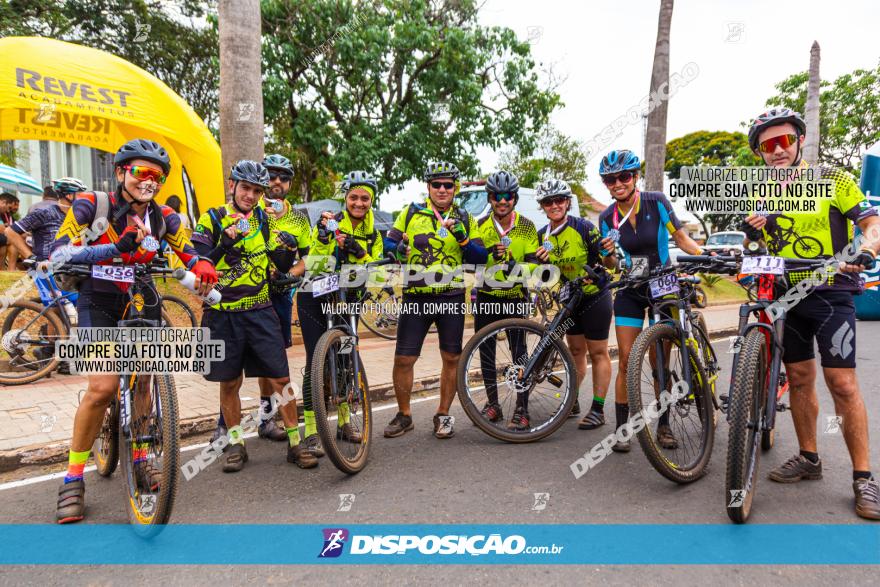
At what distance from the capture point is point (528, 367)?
4.55m

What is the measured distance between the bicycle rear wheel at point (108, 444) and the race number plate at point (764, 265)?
13.3ft

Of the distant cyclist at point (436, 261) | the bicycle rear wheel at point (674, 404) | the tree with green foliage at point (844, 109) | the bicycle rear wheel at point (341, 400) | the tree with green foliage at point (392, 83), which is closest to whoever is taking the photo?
the bicycle rear wheel at point (674, 404)

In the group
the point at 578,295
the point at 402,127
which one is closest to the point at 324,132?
the point at 402,127

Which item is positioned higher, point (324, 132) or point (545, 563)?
point (324, 132)

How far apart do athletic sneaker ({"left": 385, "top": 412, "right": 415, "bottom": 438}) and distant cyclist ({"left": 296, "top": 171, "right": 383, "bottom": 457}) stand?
2.19 feet

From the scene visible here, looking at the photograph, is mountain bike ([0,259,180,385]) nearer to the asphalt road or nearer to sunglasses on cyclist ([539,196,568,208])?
the asphalt road

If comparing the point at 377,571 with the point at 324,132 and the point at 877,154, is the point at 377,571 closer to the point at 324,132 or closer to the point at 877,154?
the point at 324,132

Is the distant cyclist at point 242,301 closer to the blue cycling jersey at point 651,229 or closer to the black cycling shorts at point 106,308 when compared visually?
the black cycling shorts at point 106,308

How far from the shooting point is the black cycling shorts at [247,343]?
13.1 feet

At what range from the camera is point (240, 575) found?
8.77 feet

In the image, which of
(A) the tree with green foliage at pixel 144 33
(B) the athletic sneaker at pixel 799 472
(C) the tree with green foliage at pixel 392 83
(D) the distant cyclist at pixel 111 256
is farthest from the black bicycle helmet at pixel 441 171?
(A) the tree with green foliage at pixel 144 33

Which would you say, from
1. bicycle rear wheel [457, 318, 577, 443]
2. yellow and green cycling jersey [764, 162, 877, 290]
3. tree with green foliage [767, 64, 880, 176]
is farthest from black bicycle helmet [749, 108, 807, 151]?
→ tree with green foliage [767, 64, 880, 176]

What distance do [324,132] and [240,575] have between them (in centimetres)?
1209

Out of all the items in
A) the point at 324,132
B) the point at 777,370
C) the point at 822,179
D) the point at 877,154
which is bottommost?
the point at 777,370
